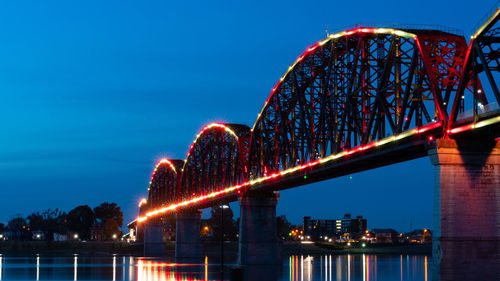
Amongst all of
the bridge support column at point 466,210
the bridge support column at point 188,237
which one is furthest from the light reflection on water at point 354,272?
the bridge support column at point 466,210

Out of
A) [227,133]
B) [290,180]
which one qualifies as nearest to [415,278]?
[290,180]

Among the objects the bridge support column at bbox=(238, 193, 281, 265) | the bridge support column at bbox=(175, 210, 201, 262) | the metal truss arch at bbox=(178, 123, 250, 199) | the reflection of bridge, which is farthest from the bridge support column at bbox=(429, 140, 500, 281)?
the bridge support column at bbox=(175, 210, 201, 262)

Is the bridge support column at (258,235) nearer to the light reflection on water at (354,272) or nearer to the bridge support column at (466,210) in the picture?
the light reflection on water at (354,272)

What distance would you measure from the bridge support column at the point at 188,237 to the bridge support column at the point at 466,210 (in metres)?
110

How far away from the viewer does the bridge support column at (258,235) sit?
10625cm

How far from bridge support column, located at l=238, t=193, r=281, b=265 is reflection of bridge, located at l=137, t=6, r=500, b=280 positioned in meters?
0.15

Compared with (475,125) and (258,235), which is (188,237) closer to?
(258,235)

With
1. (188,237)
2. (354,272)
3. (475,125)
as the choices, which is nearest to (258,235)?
(354,272)

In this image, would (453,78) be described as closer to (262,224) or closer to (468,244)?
(468,244)

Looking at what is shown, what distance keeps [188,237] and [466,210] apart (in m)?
118

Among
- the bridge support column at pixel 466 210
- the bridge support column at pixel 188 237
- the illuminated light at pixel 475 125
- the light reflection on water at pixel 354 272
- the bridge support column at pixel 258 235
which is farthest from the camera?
the bridge support column at pixel 188 237

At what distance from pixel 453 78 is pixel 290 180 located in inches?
1481

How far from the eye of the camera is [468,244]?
53594mm

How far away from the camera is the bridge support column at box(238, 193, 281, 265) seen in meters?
106
